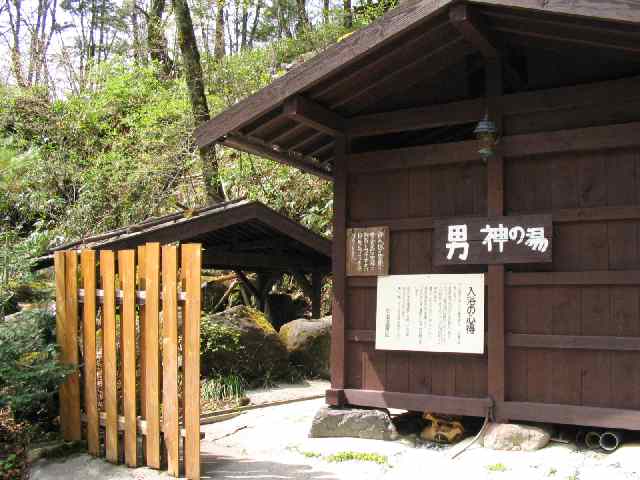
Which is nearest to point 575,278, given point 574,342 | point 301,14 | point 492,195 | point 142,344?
point 574,342

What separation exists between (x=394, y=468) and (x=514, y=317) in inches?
73.2

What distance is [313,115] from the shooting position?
6.88 metres

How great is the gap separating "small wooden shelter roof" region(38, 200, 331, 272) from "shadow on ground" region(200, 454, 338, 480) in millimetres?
3289

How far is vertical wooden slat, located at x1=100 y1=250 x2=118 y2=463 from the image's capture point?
6160 millimetres

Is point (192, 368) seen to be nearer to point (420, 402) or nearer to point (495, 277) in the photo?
point (420, 402)

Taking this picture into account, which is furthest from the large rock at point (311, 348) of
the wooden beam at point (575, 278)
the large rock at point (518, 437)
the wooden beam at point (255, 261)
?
the wooden beam at point (575, 278)

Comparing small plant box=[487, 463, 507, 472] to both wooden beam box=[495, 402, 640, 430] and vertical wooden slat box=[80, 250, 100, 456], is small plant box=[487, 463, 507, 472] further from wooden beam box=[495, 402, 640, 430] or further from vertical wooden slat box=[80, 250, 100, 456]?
vertical wooden slat box=[80, 250, 100, 456]

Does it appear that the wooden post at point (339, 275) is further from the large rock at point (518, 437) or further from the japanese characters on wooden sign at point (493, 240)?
the large rock at point (518, 437)

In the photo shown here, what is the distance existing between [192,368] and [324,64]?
3107mm

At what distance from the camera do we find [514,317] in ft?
20.9

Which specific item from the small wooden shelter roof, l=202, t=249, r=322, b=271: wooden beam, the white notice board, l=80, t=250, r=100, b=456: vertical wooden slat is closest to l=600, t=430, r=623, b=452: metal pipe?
the white notice board

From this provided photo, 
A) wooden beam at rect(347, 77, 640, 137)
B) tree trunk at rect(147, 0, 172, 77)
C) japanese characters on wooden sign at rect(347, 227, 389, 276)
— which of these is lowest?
japanese characters on wooden sign at rect(347, 227, 389, 276)

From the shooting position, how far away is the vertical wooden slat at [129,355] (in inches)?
236

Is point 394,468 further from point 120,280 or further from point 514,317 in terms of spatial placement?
point 120,280
